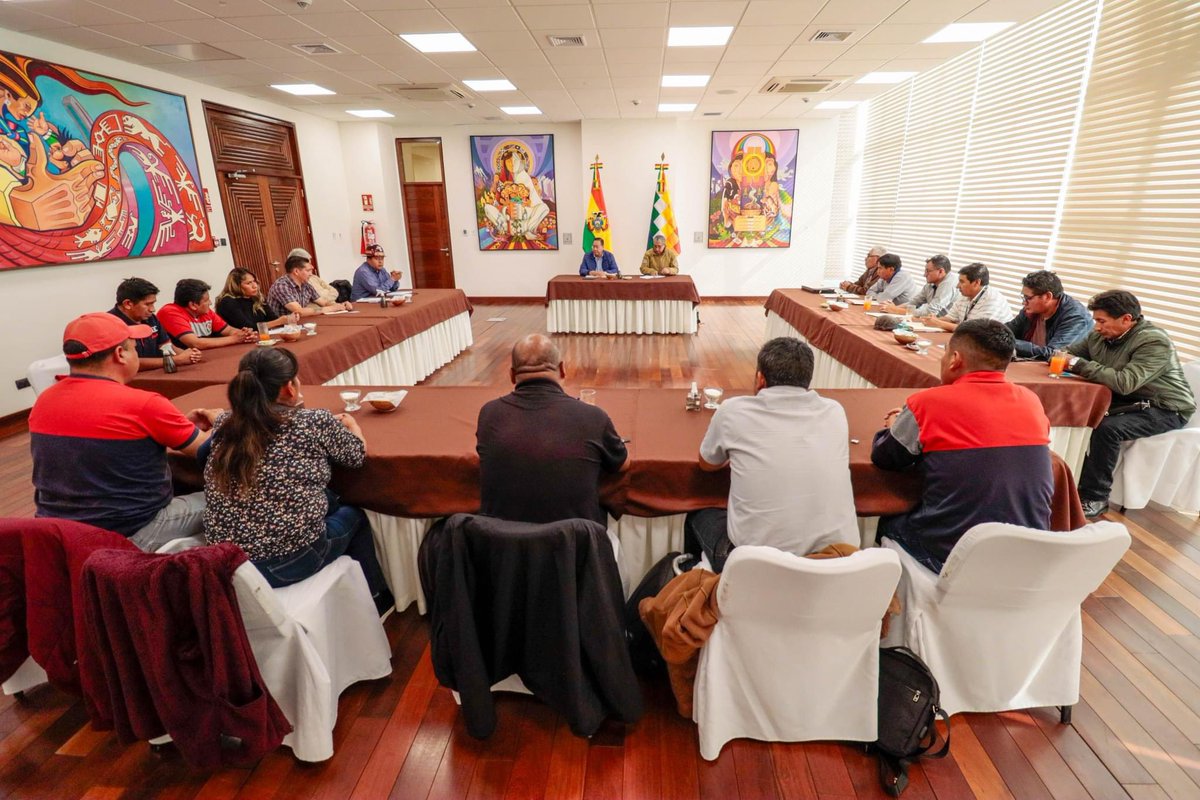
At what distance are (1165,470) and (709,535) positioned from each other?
8.92 feet

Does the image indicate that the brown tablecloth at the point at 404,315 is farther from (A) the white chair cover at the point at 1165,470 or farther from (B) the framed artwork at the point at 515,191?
(A) the white chair cover at the point at 1165,470

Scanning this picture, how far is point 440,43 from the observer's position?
4895 mm

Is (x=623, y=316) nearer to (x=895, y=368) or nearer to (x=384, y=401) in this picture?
(x=895, y=368)

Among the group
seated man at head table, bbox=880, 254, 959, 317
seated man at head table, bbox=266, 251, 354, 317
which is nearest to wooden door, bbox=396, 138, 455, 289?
seated man at head table, bbox=266, 251, 354, 317

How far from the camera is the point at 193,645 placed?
4.65ft

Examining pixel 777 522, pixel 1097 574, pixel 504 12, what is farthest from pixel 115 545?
pixel 504 12

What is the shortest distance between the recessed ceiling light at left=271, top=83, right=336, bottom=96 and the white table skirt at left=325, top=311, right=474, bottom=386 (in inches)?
121

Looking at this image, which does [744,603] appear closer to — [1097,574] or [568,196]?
[1097,574]

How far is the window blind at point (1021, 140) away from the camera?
436 centimetres

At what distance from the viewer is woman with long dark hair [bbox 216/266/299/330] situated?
404 cm

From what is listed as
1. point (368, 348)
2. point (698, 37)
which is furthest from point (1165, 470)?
point (368, 348)

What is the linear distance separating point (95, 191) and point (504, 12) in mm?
3843

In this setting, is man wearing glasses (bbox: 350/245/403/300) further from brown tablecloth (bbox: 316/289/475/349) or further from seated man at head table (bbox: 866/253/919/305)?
seated man at head table (bbox: 866/253/919/305)

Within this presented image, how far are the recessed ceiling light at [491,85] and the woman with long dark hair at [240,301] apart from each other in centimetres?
354
